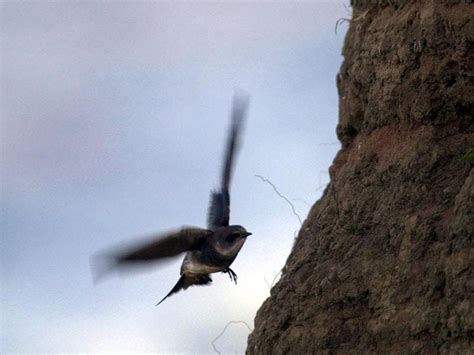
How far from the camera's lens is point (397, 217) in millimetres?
6680

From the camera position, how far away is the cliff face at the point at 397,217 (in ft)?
19.9

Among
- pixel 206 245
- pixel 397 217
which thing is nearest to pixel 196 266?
pixel 206 245

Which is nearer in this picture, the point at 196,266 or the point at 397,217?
the point at 397,217

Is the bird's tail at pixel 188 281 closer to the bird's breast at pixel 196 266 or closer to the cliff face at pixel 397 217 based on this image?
the bird's breast at pixel 196 266

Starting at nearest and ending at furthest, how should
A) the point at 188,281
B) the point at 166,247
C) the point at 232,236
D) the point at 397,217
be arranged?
1. the point at 397,217
2. the point at 166,247
3. the point at 232,236
4. the point at 188,281

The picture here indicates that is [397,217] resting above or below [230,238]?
above

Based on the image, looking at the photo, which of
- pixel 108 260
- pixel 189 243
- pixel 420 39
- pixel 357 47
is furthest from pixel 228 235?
pixel 420 39

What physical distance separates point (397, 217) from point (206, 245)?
2.13 m

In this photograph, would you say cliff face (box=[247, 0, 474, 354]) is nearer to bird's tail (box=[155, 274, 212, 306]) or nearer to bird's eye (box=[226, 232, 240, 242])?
bird's eye (box=[226, 232, 240, 242])

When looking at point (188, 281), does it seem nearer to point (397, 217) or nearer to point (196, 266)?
point (196, 266)

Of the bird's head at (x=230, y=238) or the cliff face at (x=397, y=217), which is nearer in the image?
the cliff face at (x=397, y=217)

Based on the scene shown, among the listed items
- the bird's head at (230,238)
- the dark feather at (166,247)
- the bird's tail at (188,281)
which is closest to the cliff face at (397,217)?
the bird's head at (230,238)

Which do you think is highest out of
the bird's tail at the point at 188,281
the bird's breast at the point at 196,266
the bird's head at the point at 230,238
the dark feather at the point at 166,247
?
the dark feather at the point at 166,247

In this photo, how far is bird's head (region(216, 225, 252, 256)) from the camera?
830cm
